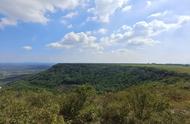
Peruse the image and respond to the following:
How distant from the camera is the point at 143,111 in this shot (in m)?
41.2

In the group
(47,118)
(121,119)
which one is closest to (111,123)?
(121,119)

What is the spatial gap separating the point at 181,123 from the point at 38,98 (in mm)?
26538

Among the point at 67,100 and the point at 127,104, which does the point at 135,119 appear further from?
the point at 67,100

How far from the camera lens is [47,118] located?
25.2 meters

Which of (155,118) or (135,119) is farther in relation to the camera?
(135,119)

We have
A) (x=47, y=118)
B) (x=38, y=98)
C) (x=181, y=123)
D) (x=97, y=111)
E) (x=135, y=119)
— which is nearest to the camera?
(x=47, y=118)

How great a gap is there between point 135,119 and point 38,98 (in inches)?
769

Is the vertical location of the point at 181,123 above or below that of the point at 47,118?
below

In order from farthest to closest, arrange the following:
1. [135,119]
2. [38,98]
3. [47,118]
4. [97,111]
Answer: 1. [38,98]
2. [97,111]
3. [135,119]
4. [47,118]

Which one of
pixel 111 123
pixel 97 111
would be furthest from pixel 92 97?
pixel 111 123

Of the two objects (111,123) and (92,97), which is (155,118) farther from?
(92,97)

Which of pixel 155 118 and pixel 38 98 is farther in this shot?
pixel 38 98

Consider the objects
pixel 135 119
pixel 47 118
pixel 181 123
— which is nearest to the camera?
pixel 47 118

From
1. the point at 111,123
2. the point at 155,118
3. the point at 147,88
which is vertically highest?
the point at 147,88
